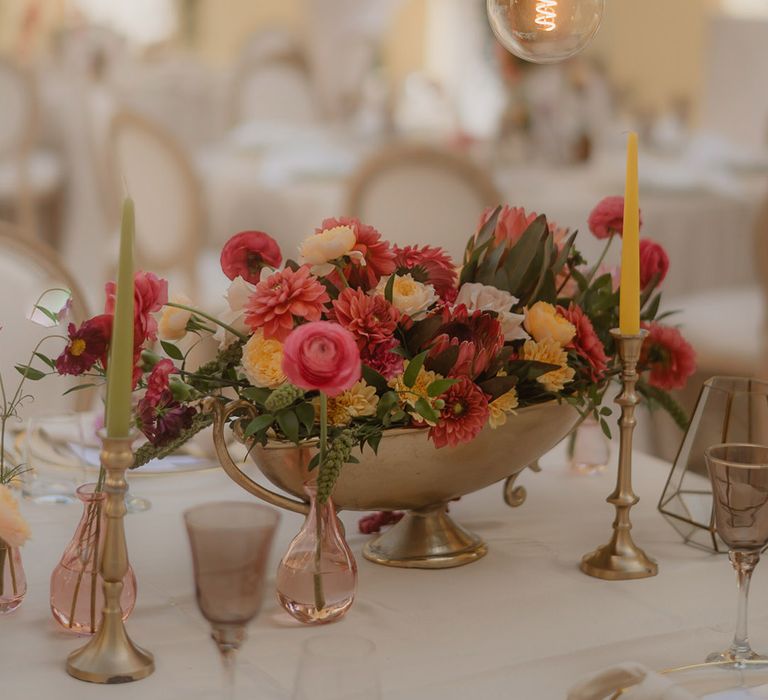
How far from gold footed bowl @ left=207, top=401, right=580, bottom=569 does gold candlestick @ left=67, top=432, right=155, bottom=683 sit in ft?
0.53

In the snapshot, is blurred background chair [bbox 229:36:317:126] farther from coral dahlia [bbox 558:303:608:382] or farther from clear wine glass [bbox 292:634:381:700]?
clear wine glass [bbox 292:634:381:700]

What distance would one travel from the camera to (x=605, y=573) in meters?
1.08

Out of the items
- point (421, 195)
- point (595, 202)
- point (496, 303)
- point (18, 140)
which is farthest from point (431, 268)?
point (18, 140)

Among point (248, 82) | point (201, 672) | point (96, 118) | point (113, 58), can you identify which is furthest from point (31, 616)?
point (113, 58)

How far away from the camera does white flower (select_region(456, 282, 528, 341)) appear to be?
1.04 m

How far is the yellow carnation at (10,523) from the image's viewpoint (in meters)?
0.91

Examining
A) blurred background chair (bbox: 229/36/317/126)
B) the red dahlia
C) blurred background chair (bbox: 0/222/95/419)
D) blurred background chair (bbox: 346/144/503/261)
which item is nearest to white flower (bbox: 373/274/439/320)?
the red dahlia

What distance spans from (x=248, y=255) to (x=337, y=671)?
487mm

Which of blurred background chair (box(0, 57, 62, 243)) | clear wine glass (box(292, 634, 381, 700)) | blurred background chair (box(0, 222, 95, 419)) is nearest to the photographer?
clear wine glass (box(292, 634, 381, 700))

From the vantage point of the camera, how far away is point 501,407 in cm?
102

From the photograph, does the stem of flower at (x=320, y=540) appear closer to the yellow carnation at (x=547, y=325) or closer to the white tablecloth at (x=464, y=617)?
A: the white tablecloth at (x=464, y=617)

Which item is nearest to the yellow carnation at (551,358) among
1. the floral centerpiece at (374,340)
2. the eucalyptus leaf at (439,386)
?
the floral centerpiece at (374,340)

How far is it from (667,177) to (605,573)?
7.00ft

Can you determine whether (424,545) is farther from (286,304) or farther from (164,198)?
(164,198)
